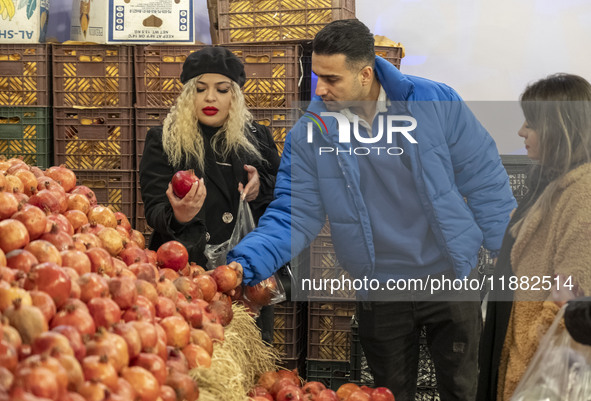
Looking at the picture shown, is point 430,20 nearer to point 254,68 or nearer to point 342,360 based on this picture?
point 254,68

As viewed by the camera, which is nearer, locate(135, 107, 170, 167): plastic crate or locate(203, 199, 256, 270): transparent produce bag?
locate(203, 199, 256, 270): transparent produce bag

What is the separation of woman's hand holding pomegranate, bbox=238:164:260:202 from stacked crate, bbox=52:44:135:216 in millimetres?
1347

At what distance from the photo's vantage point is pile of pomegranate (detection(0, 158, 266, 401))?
3.81 feet

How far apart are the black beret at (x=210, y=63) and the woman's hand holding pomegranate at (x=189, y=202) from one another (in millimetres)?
594

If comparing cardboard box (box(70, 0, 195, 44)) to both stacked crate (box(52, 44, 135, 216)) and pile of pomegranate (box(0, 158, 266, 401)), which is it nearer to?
stacked crate (box(52, 44, 135, 216))

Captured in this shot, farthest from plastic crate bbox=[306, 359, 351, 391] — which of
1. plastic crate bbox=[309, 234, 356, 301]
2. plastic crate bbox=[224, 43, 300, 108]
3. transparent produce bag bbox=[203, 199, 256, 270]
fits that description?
plastic crate bbox=[224, 43, 300, 108]

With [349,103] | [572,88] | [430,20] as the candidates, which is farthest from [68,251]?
[430,20]

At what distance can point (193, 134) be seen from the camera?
270 centimetres

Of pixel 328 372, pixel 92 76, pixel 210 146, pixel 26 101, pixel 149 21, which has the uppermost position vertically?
pixel 149 21

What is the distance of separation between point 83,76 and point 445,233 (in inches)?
98.0

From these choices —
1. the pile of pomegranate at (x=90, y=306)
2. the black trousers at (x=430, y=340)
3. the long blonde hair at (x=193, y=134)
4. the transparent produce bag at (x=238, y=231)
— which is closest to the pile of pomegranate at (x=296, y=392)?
the pile of pomegranate at (x=90, y=306)

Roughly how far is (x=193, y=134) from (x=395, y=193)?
0.86 metres

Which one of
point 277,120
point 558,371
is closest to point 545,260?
point 558,371

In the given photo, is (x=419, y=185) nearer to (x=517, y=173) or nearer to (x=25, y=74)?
(x=517, y=173)
